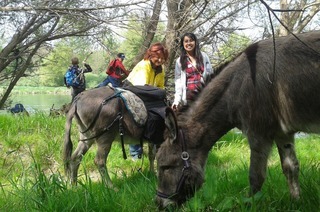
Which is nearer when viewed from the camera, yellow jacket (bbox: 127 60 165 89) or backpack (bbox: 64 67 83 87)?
yellow jacket (bbox: 127 60 165 89)

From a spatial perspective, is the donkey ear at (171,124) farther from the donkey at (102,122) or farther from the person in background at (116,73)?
the person in background at (116,73)

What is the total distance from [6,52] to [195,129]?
5974 mm

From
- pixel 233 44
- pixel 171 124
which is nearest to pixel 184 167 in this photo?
pixel 171 124

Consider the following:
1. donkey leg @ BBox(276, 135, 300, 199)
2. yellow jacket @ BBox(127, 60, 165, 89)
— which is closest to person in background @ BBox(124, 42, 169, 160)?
yellow jacket @ BBox(127, 60, 165, 89)

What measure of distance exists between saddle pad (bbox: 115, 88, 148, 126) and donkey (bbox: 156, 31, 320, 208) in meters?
1.20

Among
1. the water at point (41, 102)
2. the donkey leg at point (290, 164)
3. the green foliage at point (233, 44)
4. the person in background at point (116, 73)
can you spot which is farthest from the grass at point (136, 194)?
the water at point (41, 102)

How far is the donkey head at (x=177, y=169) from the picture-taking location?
3.38 meters

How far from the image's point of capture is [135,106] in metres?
4.73

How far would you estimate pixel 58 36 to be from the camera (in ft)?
28.5

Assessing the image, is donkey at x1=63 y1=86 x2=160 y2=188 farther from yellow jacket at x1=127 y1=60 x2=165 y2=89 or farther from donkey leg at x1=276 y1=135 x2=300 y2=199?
donkey leg at x1=276 y1=135 x2=300 y2=199

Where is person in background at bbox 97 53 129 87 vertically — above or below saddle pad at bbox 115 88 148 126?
above

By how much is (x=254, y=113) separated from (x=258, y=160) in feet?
1.41

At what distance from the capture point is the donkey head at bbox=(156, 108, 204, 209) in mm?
3375

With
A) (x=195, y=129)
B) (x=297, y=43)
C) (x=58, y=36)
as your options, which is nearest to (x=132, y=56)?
(x=58, y=36)
